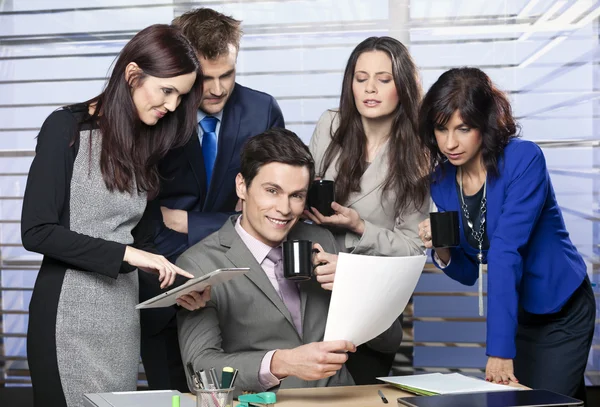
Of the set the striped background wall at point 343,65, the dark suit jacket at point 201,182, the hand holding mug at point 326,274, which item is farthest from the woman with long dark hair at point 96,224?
the striped background wall at point 343,65

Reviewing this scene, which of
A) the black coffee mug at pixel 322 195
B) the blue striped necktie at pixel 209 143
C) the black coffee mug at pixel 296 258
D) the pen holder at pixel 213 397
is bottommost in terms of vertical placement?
the pen holder at pixel 213 397

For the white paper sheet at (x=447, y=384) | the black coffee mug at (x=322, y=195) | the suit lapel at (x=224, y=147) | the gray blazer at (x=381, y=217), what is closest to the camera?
the white paper sheet at (x=447, y=384)

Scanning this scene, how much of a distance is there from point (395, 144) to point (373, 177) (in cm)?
14

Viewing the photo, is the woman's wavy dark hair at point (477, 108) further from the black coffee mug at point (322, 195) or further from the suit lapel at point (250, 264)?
the suit lapel at point (250, 264)

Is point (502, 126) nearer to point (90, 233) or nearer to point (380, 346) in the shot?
point (380, 346)

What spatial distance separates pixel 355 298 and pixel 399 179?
41.0 inches

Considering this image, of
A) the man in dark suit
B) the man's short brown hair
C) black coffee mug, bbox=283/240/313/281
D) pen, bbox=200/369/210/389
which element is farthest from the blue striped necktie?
pen, bbox=200/369/210/389

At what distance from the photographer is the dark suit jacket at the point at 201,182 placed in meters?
2.87

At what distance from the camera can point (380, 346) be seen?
2.56 metres

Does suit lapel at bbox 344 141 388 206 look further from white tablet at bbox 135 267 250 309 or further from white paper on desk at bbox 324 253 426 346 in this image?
white tablet at bbox 135 267 250 309

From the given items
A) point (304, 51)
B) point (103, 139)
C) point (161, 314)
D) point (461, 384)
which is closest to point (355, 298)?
point (461, 384)

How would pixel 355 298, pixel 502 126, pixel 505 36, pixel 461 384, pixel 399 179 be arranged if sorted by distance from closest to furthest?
pixel 355 298, pixel 461 384, pixel 502 126, pixel 399 179, pixel 505 36

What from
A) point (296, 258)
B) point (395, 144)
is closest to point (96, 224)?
point (296, 258)

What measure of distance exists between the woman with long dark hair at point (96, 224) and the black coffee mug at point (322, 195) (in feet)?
1.77
